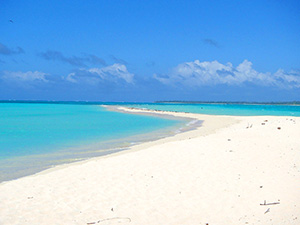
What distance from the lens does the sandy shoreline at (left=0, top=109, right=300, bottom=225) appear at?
18.9ft

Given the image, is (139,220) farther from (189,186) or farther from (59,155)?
(59,155)

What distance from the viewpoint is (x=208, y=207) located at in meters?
6.23

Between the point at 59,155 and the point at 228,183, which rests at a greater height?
the point at 59,155

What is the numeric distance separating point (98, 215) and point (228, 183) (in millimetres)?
3815

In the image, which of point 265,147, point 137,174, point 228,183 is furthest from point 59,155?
point 265,147

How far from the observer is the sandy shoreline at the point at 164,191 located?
227 inches

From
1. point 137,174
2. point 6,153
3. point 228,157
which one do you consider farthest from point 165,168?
point 6,153

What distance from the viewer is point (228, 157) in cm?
1096

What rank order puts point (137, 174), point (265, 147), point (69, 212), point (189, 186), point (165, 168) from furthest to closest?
point (265, 147) < point (165, 168) < point (137, 174) < point (189, 186) < point (69, 212)

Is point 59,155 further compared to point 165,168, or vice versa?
point 59,155

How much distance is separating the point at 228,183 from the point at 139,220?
3.22 metres

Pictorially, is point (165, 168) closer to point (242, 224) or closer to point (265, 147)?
point (242, 224)

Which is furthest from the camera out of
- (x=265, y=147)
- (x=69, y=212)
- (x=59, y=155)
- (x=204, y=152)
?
(x=59, y=155)

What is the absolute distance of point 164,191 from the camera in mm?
7371
